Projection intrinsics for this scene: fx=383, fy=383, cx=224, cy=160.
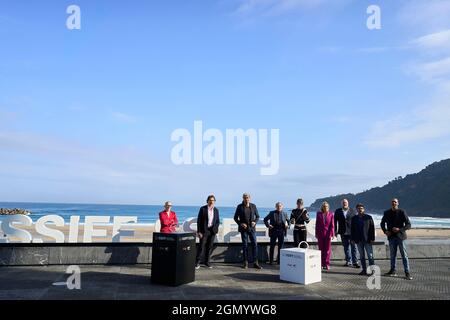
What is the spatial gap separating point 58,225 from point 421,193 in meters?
109

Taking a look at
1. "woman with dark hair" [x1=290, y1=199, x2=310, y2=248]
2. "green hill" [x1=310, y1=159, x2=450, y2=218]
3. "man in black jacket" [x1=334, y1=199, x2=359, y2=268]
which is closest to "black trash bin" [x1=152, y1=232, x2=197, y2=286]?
"woman with dark hair" [x1=290, y1=199, x2=310, y2=248]

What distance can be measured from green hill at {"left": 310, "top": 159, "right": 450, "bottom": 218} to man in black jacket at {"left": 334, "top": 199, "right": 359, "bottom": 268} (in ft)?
306

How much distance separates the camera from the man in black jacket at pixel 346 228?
33.5ft

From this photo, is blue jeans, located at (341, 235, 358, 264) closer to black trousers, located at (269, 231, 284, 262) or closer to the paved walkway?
the paved walkway

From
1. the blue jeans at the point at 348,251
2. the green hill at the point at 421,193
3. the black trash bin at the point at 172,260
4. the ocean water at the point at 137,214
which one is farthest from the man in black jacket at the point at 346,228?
the green hill at the point at 421,193

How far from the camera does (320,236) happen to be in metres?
10.1

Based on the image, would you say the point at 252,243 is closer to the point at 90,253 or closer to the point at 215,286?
the point at 215,286

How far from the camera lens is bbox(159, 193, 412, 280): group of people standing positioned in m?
8.88

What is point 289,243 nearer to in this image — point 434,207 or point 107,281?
point 107,281

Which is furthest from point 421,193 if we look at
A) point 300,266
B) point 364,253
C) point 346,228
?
point 300,266

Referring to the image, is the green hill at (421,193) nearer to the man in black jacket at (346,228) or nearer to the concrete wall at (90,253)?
the man in black jacket at (346,228)

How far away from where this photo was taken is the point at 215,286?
7410mm
